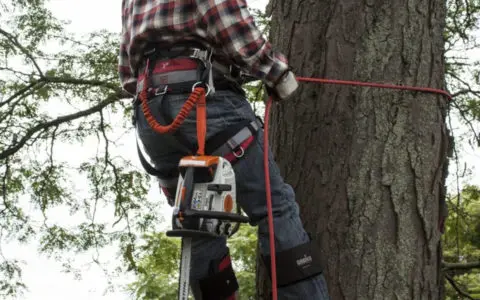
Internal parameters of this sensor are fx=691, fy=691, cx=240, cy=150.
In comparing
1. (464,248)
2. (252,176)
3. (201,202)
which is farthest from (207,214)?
(464,248)

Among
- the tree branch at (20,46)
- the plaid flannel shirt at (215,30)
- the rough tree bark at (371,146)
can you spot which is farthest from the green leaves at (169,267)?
the plaid flannel shirt at (215,30)

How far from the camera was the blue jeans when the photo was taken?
2363 millimetres

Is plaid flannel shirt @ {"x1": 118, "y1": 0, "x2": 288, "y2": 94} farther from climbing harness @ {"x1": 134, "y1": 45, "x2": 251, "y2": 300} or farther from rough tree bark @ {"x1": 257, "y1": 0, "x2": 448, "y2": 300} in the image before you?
rough tree bark @ {"x1": 257, "y1": 0, "x2": 448, "y2": 300}

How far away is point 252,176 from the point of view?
2381 mm

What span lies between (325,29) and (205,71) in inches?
31.6

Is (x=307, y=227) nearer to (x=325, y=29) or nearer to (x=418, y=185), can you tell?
(x=418, y=185)

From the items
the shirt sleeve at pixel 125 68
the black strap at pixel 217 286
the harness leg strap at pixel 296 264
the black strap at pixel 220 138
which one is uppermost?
the shirt sleeve at pixel 125 68

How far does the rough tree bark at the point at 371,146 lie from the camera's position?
106 inches

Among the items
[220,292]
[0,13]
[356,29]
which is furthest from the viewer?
[0,13]

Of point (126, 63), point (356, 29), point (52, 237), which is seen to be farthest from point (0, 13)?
point (356, 29)

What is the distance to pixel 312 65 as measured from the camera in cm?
293

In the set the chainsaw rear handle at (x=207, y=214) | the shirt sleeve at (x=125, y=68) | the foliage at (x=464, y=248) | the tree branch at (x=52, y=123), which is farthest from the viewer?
the foliage at (x=464, y=248)

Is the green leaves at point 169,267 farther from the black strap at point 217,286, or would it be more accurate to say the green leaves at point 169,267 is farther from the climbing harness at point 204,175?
the climbing harness at point 204,175

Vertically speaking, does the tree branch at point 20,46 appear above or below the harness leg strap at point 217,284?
above
